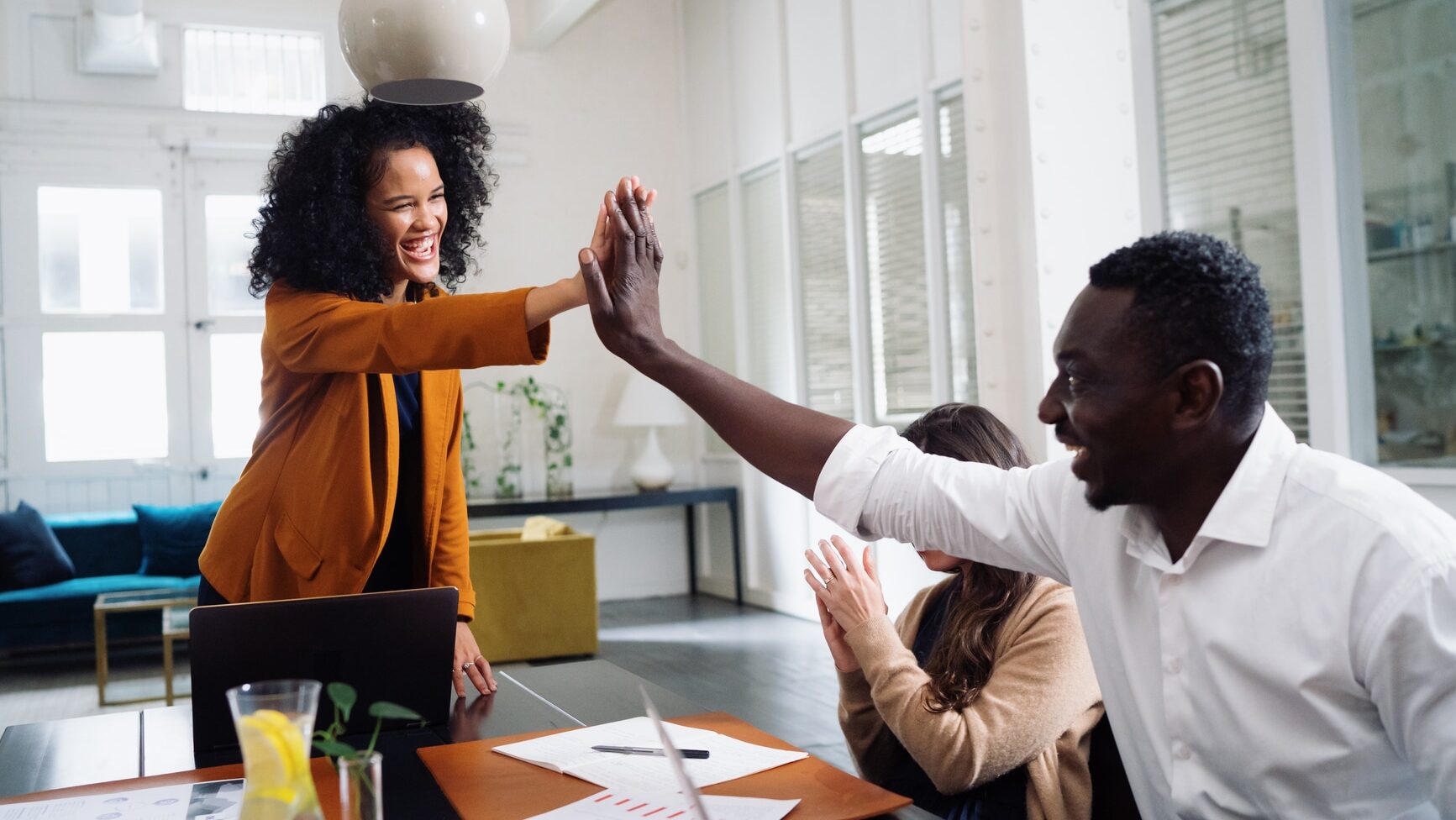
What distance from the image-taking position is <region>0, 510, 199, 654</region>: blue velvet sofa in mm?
5391

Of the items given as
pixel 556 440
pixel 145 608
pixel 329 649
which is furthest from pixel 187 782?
pixel 556 440

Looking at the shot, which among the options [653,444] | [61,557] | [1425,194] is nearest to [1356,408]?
[1425,194]

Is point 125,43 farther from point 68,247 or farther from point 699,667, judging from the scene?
point 699,667

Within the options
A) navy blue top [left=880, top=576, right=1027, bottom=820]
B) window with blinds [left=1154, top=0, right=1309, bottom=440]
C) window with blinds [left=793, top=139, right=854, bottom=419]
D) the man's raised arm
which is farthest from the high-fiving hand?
window with blinds [left=793, top=139, right=854, bottom=419]

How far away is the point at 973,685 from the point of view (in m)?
1.61

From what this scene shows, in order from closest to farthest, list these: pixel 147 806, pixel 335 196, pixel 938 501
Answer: pixel 147 806, pixel 938 501, pixel 335 196

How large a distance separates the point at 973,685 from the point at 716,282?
5.74m

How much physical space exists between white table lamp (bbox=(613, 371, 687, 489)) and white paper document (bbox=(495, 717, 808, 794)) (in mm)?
5297

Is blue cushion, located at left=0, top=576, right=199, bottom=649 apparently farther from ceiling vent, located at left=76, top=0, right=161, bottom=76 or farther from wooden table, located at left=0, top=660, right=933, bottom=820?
wooden table, located at left=0, top=660, right=933, bottom=820

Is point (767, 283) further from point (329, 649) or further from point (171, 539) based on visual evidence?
point (329, 649)

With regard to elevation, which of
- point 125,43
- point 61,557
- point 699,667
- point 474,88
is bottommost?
point 699,667

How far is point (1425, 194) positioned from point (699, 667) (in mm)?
3153

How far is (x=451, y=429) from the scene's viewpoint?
6.24 ft

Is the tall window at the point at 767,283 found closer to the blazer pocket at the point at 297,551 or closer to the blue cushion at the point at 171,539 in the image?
the blue cushion at the point at 171,539
